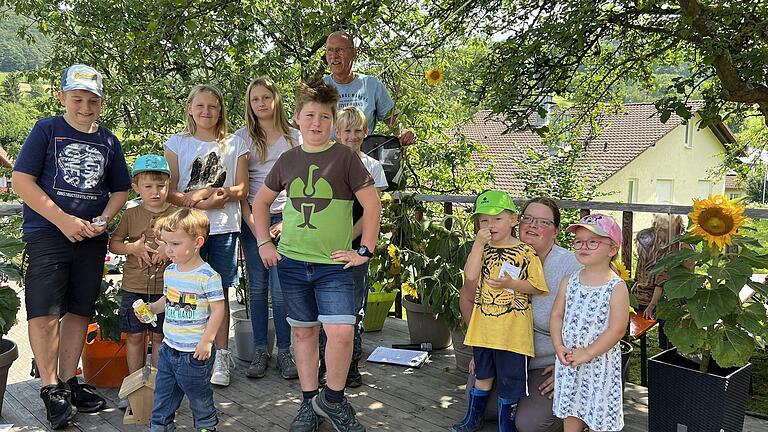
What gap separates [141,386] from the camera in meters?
2.52

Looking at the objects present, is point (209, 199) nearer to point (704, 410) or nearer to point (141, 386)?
point (141, 386)

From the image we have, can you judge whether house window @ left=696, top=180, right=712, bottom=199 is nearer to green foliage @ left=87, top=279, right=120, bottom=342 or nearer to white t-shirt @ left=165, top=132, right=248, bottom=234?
white t-shirt @ left=165, top=132, right=248, bottom=234

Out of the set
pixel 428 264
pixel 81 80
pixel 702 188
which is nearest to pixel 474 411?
pixel 428 264

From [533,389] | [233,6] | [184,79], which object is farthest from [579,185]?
[533,389]

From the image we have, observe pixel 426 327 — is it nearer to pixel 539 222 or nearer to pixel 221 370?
pixel 221 370

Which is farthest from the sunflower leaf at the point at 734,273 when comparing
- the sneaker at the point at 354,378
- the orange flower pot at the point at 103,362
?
the orange flower pot at the point at 103,362

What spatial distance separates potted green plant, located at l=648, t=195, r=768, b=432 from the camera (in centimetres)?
214

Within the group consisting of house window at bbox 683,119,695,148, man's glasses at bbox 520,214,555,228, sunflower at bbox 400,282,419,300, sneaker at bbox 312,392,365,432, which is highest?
house window at bbox 683,119,695,148

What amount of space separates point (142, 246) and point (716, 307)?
2.17 m

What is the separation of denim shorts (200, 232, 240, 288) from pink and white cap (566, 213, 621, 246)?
1.55 metres

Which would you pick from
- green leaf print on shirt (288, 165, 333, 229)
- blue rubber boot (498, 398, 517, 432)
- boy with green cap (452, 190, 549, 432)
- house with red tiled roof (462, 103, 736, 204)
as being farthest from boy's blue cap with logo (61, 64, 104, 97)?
house with red tiled roof (462, 103, 736, 204)

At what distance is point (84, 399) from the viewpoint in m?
2.74

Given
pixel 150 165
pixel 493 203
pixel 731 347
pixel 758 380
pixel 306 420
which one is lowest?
pixel 758 380

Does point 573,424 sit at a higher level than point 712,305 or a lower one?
lower
